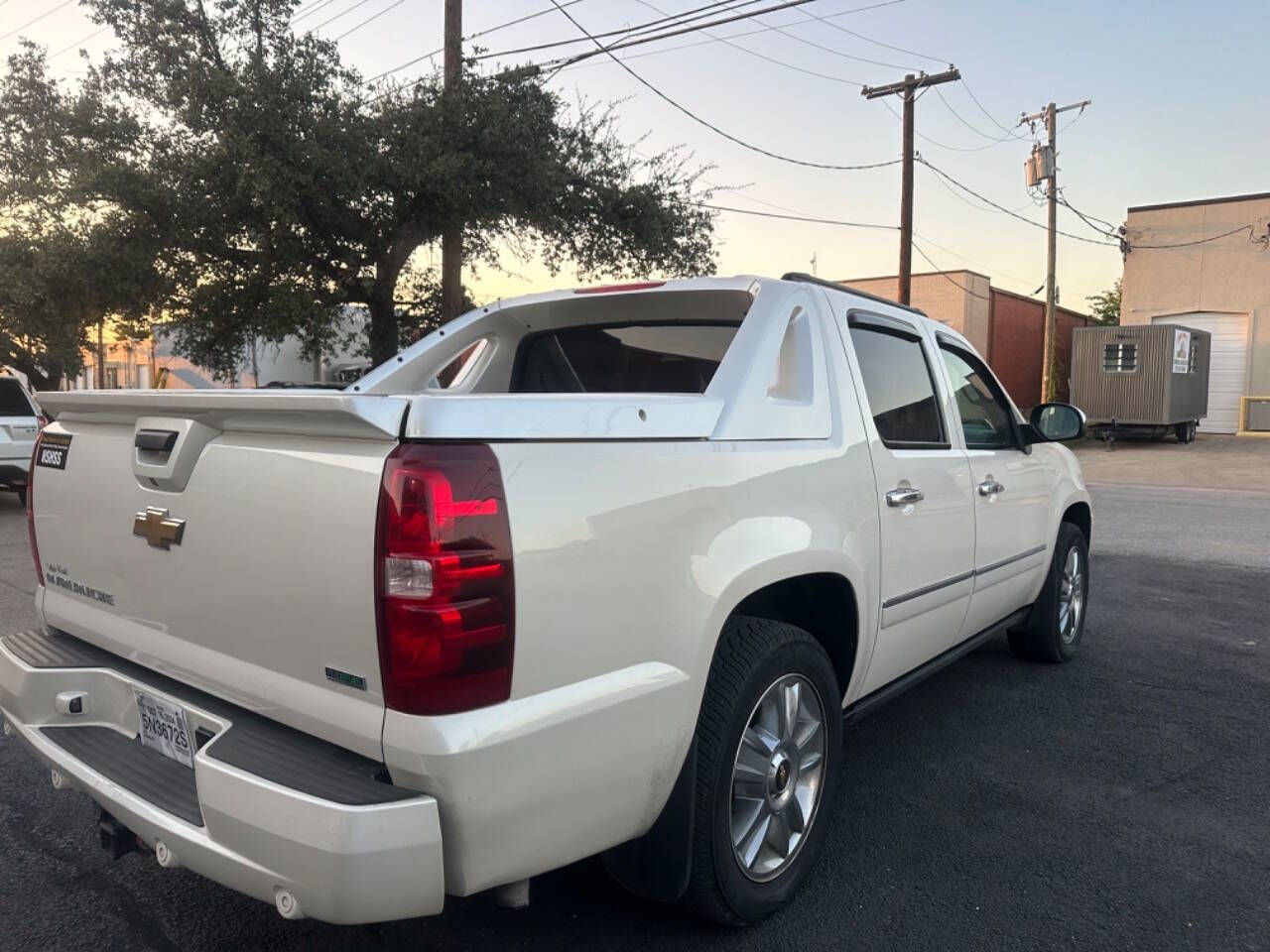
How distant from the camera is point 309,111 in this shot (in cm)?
1466

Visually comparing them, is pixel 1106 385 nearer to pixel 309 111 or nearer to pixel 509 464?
pixel 309 111

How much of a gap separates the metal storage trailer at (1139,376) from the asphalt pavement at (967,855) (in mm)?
19743

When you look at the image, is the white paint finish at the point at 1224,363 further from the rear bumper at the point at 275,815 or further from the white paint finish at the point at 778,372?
the rear bumper at the point at 275,815

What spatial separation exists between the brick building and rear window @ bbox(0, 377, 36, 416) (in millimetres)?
24086

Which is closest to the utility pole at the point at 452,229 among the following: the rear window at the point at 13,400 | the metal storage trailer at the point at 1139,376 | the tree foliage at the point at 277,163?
the tree foliage at the point at 277,163

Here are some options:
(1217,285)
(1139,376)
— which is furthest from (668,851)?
(1217,285)

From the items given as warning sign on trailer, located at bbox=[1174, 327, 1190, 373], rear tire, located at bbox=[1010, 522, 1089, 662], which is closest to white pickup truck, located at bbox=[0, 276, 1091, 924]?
rear tire, located at bbox=[1010, 522, 1089, 662]

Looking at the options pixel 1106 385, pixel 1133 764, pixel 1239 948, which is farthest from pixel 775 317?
pixel 1106 385

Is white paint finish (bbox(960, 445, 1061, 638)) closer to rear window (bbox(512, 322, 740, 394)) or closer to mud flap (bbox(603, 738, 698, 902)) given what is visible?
rear window (bbox(512, 322, 740, 394))

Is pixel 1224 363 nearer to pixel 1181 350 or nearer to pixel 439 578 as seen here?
pixel 1181 350

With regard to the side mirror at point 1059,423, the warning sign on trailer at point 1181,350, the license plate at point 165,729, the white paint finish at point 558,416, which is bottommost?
the license plate at point 165,729

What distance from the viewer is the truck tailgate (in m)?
1.98

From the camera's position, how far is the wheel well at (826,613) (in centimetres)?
303

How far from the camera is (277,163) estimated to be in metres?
13.9
